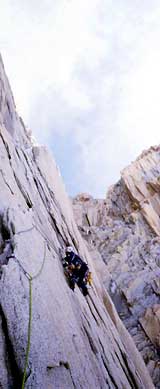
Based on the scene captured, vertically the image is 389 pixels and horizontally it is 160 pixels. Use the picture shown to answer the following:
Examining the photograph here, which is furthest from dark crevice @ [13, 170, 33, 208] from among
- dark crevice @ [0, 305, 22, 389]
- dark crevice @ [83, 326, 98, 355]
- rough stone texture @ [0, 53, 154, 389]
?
dark crevice @ [0, 305, 22, 389]

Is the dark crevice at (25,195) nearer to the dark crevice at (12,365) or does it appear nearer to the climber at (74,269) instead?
the climber at (74,269)

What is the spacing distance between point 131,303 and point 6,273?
23300 millimetres

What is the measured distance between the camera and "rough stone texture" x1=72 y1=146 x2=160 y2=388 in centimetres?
2400

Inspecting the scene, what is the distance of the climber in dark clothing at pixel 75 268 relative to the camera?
30.3ft

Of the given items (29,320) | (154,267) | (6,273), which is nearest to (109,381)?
(29,320)

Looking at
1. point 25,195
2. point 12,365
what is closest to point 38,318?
point 12,365

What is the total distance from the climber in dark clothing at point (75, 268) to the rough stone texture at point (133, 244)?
13095 millimetres

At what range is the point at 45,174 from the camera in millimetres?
16438

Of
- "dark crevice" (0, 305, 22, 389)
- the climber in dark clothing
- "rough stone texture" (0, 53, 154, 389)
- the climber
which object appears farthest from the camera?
the climber in dark clothing

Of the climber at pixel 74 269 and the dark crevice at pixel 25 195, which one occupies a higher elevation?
the dark crevice at pixel 25 195

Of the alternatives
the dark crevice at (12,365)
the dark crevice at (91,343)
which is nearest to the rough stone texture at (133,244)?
the dark crevice at (91,343)

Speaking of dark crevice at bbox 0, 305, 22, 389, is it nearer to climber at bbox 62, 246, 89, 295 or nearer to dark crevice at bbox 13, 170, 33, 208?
climber at bbox 62, 246, 89, 295

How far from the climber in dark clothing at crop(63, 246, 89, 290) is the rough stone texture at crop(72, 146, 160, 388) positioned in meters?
13.1

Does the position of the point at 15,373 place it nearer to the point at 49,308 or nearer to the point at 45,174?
the point at 49,308
